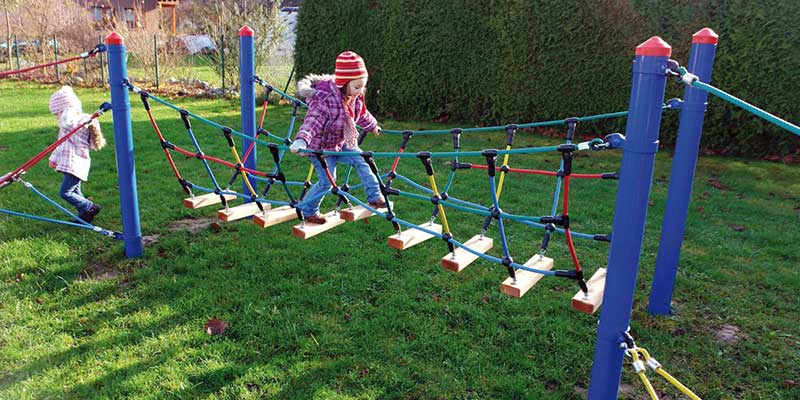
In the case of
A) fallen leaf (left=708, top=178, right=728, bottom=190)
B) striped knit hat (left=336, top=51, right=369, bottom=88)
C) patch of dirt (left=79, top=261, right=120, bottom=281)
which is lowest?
patch of dirt (left=79, top=261, right=120, bottom=281)

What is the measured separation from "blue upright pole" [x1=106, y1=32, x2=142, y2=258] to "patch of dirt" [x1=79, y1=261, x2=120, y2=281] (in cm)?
20

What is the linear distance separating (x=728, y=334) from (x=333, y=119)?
282 cm

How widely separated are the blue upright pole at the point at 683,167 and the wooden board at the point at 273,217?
93.8 inches

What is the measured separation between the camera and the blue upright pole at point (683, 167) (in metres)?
3.34

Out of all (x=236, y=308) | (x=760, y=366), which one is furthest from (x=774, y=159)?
(x=236, y=308)

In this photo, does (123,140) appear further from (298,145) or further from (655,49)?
(655,49)

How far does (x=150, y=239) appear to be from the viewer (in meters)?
4.86

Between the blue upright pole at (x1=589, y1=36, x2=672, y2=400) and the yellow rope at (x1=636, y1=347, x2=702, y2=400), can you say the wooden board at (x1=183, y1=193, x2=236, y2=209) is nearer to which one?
the blue upright pole at (x1=589, y1=36, x2=672, y2=400)

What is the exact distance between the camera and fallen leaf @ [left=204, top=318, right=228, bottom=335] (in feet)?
11.4

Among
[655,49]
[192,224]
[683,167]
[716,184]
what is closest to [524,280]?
[655,49]

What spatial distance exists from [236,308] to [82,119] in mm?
2344

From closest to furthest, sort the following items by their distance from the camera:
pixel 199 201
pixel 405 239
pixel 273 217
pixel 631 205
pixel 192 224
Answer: pixel 631 205 < pixel 405 239 < pixel 273 217 < pixel 199 201 < pixel 192 224

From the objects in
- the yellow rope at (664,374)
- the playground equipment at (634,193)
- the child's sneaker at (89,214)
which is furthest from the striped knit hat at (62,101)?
the yellow rope at (664,374)

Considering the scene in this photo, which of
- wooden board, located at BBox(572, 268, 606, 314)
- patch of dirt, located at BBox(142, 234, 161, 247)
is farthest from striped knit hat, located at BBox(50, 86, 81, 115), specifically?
wooden board, located at BBox(572, 268, 606, 314)
